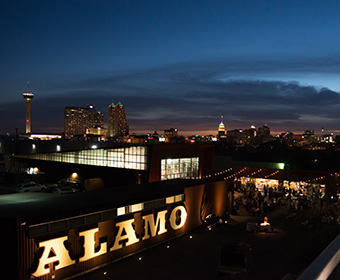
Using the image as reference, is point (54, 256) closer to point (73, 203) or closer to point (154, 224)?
point (73, 203)

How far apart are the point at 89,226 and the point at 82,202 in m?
1.17

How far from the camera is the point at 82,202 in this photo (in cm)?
1238

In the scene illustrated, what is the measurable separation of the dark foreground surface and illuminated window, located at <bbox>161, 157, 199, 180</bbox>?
38.8ft

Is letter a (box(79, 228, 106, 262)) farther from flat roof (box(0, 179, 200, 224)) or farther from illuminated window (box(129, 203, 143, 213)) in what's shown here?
illuminated window (box(129, 203, 143, 213))

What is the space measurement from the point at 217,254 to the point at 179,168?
1783 centimetres

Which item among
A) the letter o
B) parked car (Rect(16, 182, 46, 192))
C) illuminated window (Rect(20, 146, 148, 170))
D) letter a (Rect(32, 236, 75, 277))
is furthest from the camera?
illuminated window (Rect(20, 146, 148, 170))

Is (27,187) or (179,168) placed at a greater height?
(179,168)

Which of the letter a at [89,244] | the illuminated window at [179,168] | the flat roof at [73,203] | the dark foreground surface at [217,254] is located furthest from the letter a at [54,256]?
the illuminated window at [179,168]

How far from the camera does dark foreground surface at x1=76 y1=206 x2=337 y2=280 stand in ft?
37.4

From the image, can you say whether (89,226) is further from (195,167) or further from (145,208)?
(195,167)

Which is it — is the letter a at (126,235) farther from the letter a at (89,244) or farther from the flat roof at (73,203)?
the letter a at (89,244)

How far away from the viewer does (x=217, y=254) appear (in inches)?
522

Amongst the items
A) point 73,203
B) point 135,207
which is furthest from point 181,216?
point 73,203

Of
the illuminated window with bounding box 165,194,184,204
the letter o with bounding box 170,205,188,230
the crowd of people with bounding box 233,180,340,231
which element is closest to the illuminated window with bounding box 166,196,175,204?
the illuminated window with bounding box 165,194,184,204
